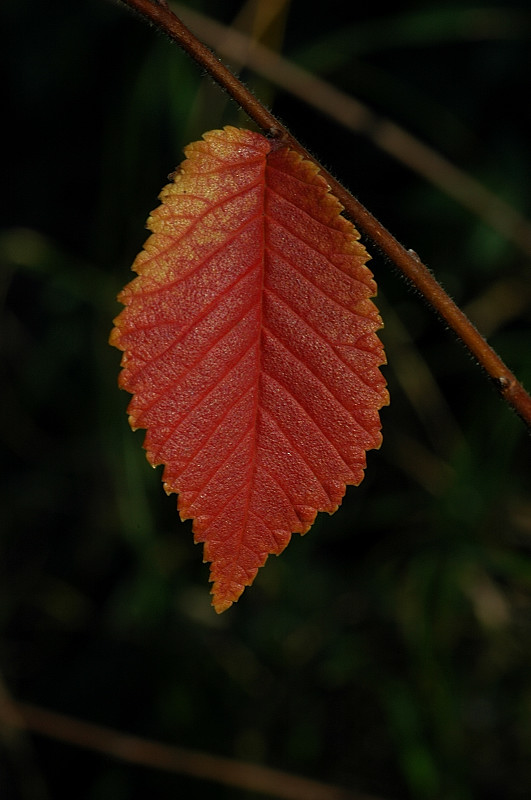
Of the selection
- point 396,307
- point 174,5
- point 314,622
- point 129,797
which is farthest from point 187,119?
point 129,797

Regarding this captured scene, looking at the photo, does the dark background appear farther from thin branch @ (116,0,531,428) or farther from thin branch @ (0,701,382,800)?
thin branch @ (116,0,531,428)

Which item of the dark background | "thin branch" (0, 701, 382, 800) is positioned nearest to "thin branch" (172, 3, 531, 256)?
the dark background

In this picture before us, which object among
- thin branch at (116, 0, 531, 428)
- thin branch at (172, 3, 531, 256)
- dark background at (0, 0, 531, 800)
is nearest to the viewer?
thin branch at (116, 0, 531, 428)

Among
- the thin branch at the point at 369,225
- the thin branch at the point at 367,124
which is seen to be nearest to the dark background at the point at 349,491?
the thin branch at the point at 367,124

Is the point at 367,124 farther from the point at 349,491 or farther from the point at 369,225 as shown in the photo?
the point at 369,225

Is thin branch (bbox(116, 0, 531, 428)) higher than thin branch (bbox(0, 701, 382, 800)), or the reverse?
thin branch (bbox(116, 0, 531, 428))

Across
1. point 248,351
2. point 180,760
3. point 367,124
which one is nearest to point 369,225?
point 248,351
